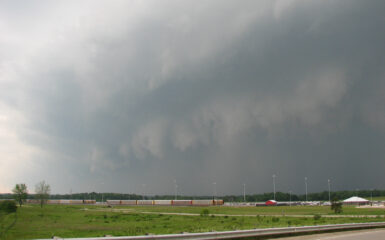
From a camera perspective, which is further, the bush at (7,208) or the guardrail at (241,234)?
the guardrail at (241,234)

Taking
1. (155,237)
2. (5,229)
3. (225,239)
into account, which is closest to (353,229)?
(225,239)

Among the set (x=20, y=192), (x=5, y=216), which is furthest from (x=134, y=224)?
(x=20, y=192)

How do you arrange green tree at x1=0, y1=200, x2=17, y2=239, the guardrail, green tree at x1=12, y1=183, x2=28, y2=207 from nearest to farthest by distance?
green tree at x1=0, y1=200, x2=17, y2=239 < the guardrail < green tree at x1=12, y1=183, x2=28, y2=207

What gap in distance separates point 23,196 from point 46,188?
13800 millimetres

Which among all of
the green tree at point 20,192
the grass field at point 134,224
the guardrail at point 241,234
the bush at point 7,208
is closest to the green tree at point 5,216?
the bush at point 7,208

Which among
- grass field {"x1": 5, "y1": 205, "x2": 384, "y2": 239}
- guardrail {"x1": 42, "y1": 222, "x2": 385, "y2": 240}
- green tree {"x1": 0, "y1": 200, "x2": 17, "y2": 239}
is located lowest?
grass field {"x1": 5, "y1": 205, "x2": 384, "y2": 239}

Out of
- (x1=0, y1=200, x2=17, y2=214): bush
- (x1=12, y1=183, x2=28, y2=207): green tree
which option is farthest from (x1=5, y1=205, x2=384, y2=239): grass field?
(x1=12, y1=183, x2=28, y2=207): green tree

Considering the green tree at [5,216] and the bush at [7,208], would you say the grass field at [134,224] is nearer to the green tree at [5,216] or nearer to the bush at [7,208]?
the green tree at [5,216]

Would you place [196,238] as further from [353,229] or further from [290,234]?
[353,229]

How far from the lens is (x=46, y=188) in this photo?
171 metres

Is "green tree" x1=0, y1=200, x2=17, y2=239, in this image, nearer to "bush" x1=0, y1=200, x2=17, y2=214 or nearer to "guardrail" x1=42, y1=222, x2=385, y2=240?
"bush" x1=0, y1=200, x2=17, y2=214

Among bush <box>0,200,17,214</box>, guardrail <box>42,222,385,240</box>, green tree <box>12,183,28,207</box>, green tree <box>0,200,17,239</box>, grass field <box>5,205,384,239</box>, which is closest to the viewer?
green tree <box>0,200,17,239</box>

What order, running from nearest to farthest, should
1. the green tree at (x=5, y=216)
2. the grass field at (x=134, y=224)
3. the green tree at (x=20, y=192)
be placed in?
the green tree at (x=5, y=216) → the grass field at (x=134, y=224) → the green tree at (x=20, y=192)

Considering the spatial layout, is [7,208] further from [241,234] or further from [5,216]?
[241,234]
